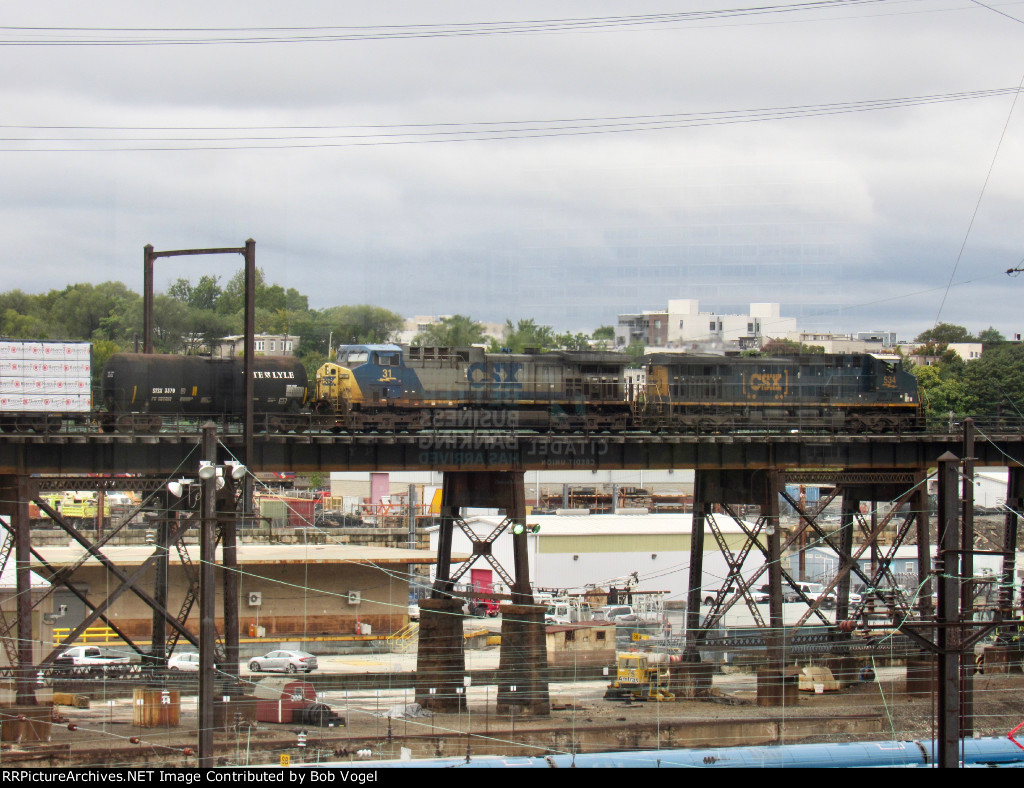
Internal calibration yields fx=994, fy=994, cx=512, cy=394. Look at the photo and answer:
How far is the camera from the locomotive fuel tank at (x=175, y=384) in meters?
32.7

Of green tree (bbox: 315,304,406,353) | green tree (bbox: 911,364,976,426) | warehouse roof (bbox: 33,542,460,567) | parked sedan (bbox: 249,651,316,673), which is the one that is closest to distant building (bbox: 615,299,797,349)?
green tree (bbox: 315,304,406,353)

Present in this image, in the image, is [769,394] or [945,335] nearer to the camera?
[769,394]

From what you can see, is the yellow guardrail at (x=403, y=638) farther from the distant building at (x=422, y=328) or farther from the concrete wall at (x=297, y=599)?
the distant building at (x=422, y=328)

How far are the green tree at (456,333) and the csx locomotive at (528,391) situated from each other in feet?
6.86

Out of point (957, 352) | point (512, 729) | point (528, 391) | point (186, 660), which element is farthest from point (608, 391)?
point (957, 352)

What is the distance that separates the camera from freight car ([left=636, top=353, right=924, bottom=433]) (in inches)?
1521

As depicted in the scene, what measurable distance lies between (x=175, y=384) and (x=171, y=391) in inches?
10.4

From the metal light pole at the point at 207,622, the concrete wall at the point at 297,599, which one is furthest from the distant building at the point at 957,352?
the metal light pole at the point at 207,622

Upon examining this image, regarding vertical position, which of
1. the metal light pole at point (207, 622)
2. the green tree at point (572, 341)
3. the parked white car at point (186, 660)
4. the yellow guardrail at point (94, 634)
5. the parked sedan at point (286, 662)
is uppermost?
the green tree at point (572, 341)

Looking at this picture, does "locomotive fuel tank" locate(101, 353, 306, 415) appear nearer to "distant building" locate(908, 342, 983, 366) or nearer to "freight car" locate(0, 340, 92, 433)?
"freight car" locate(0, 340, 92, 433)

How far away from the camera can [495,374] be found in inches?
1442

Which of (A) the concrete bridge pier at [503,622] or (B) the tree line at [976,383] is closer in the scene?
(A) the concrete bridge pier at [503,622]

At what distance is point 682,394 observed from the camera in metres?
38.8

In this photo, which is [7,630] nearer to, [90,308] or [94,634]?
[94,634]
